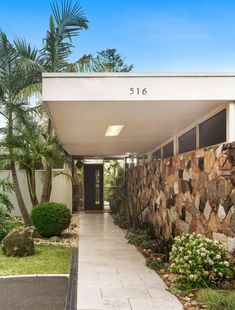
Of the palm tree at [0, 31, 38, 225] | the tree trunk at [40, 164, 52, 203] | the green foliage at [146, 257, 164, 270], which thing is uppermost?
the palm tree at [0, 31, 38, 225]

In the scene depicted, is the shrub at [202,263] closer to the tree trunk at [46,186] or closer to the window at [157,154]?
the window at [157,154]

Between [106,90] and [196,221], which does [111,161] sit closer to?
[196,221]

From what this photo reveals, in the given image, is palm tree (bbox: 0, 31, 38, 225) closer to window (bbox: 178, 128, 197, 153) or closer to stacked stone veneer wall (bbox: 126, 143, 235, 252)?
stacked stone veneer wall (bbox: 126, 143, 235, 252)

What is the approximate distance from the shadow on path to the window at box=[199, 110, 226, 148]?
3.14 metres

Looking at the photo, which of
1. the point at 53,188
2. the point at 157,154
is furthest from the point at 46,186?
the point at 53,188

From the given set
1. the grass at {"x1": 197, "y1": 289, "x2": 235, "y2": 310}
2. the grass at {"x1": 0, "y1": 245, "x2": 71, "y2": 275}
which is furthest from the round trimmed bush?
the grass at {"x1": 197, "y1": 289, "x2": 235, "y2": 310}

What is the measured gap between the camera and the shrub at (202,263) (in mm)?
4895

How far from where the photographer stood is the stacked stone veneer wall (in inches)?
198

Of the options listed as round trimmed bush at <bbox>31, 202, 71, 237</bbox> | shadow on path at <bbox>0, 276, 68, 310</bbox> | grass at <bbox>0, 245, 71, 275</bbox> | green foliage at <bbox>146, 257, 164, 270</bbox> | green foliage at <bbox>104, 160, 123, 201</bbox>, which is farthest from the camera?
green foliage at <bbox>104, 160, 123, 201</bbox>

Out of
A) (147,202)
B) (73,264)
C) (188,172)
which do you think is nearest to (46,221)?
(147,202)

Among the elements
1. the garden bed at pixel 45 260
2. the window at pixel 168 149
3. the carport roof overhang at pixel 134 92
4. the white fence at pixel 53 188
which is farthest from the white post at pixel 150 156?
the carport roof overhang at pixel 134 92

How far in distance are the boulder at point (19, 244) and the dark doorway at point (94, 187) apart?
11347mm

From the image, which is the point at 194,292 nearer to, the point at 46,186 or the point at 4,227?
the point at 4,227

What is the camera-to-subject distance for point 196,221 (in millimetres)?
6297
